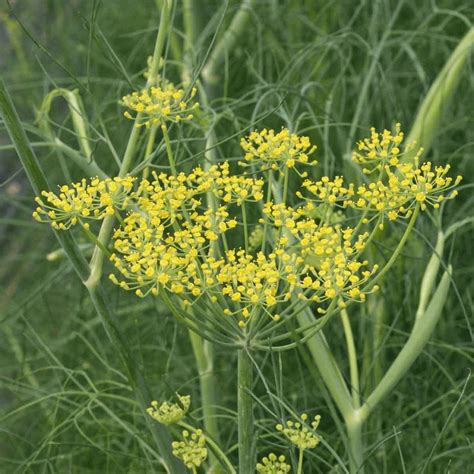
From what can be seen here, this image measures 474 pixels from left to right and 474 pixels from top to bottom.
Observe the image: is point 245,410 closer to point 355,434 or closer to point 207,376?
point 355,434

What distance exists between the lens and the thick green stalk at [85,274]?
0.98m

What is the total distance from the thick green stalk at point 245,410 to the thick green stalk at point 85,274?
145 mm

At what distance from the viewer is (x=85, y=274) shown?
102cm

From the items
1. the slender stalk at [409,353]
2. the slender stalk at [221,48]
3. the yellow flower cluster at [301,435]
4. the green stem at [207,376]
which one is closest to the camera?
the yellow flower cluster at [301,435]

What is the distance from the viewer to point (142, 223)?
0.86 meters

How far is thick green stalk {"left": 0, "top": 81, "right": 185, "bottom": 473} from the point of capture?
978 millimetres

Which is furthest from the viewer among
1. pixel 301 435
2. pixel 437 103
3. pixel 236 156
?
pixel 236 156

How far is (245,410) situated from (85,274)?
0.74ft

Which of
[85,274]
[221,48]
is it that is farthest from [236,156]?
[85,274]

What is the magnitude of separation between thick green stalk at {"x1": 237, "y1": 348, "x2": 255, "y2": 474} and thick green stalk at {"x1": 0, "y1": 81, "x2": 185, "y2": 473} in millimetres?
145

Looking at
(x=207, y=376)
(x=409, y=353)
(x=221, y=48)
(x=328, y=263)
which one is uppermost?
(x=328, y=263)

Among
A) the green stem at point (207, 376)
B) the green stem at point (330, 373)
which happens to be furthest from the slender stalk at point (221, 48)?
the green stem at point (330, 373)

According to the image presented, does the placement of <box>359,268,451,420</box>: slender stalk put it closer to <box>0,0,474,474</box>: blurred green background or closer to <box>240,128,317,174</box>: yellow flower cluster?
<box>0,0,474,474</box>: blurred green background

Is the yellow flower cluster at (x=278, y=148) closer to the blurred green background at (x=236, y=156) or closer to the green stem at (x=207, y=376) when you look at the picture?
the blurred green background at (x=236, y=156)
